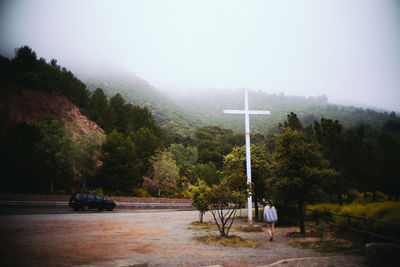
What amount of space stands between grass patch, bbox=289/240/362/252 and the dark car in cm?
1945

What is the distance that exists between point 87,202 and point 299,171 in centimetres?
1967

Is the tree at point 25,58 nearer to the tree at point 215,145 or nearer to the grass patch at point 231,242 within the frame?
the grass patch at point 231,242

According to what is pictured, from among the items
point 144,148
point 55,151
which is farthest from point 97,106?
point 55,151

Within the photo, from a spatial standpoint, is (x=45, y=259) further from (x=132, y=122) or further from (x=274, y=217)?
(x=132, y=122)

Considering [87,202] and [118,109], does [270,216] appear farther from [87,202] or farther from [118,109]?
[118,109]

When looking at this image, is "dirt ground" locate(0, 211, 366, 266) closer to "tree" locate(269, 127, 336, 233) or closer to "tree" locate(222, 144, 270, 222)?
"tree" locate(269, 127, 336, 233)

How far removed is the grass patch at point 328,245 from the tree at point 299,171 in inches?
89.4

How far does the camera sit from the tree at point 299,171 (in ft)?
37.0

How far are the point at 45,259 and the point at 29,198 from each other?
21293 mm

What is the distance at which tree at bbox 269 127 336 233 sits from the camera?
11.3 meters

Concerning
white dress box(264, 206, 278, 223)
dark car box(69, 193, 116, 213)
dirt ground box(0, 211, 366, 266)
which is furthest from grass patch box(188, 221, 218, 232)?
dark car box(69, 193, 116, 213)

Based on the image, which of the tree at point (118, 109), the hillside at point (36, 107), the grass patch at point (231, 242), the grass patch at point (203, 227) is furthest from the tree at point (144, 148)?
the grass patch at point (231, 242)

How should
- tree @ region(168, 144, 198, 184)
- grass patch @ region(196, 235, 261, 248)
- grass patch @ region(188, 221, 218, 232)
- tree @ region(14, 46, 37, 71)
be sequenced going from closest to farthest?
grass patch @ region(196, 235, 261, 248), grass patch @ region(188, 221, 218, 232), tree @ region(14, 46, 37, 71), tree @ region(168, 144, 198, 184)

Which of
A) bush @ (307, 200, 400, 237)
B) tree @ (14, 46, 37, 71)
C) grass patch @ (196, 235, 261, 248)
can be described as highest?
tree @ (14, 46, 37, 71)
